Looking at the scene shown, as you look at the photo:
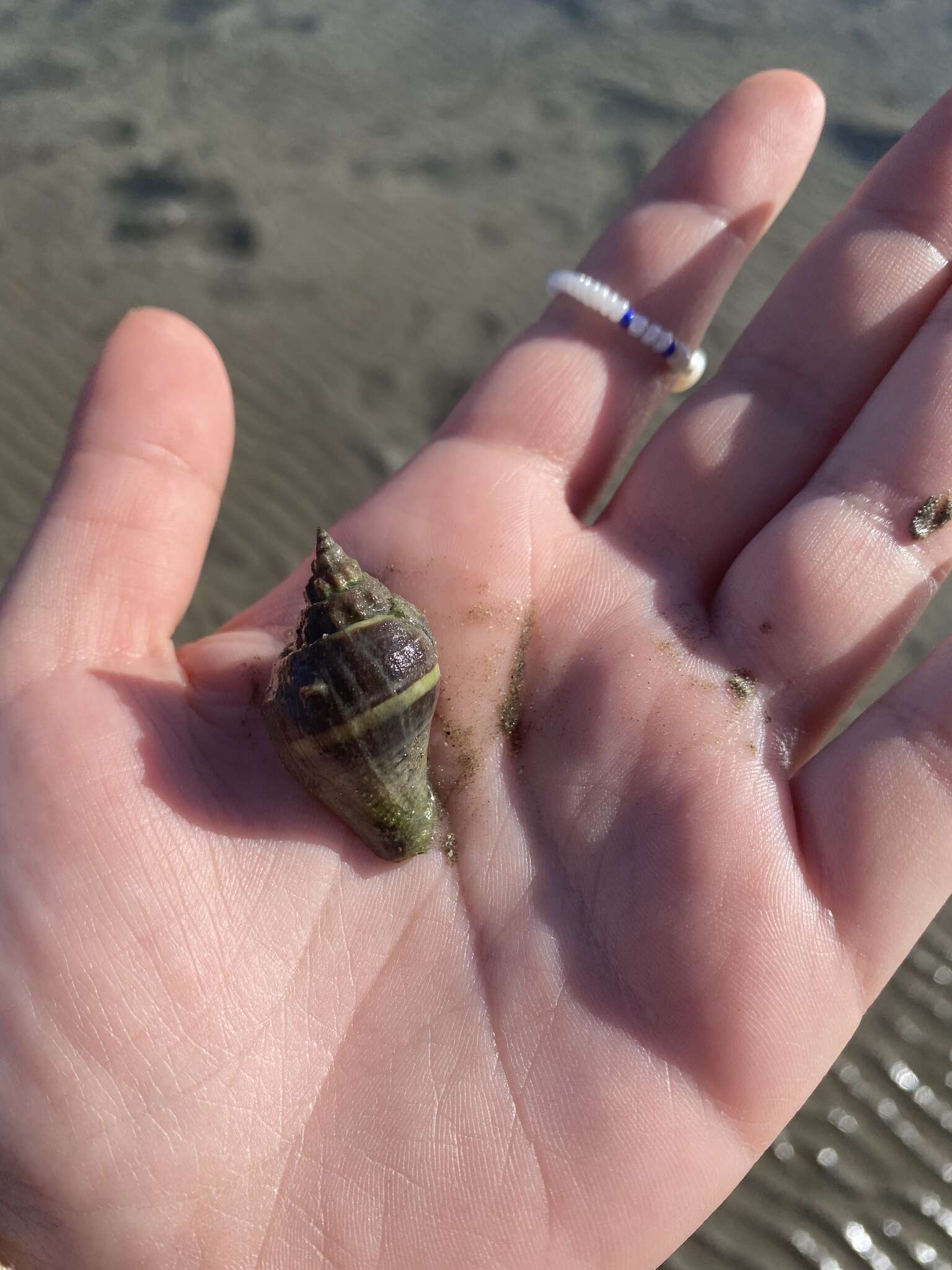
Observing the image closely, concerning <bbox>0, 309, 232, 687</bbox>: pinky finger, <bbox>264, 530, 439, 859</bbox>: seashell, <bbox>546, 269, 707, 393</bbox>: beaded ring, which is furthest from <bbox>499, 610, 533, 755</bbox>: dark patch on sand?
<bbox>546, 269, 707, 393</bbox>: beaded ring

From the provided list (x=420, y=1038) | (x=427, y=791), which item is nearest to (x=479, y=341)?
(x=427, y=791)

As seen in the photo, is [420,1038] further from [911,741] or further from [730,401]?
[730,401]

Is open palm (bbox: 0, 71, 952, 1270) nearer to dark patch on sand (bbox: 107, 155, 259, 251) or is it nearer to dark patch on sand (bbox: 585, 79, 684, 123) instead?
dark patch on sand (bbox: 107, 155, 259, 251)

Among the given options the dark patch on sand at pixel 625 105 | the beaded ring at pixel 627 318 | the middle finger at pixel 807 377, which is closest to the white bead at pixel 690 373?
the beaded ring at pixel 627 318

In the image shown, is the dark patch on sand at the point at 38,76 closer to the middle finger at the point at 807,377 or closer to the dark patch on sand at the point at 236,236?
the dark patch on sand at the point at 236,236

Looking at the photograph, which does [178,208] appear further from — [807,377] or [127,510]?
[807,377]

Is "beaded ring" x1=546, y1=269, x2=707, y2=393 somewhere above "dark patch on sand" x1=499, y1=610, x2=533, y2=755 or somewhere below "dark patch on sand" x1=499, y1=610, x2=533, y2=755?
above

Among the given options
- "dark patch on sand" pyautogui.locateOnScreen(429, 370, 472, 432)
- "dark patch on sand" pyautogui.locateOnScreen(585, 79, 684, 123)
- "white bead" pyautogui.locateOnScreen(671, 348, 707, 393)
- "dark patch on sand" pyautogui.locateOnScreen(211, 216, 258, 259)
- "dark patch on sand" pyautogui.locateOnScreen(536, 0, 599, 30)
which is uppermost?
"dark patch on sand" pyautogui.locateOnScreen(536, 0, 599, 30)
